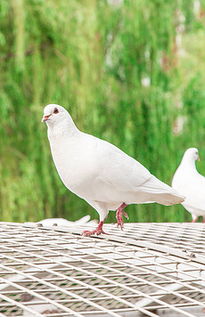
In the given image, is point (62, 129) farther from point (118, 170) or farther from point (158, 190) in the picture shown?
point (158, 190)

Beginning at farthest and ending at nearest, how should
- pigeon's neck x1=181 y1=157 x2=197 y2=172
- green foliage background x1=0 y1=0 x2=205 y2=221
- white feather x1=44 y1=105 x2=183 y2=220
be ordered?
green foliage background x1=0 y1=0 x2=205 y2=221 → pigeon's neck x1=181 y1=157 x2=197 y2=172 → white feather x1=44 y1=105 x2=183 y2=220

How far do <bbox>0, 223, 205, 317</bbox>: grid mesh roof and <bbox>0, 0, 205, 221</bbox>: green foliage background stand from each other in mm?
4865

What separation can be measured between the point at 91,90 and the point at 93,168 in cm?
600

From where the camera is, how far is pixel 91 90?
33.5 ft

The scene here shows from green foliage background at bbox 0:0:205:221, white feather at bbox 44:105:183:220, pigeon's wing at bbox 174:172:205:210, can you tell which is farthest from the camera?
green foliage background at bbox 0:0:205:221

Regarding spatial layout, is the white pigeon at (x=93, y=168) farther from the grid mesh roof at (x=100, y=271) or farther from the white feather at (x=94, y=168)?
the grid mesh roof at (x=100, y=271)

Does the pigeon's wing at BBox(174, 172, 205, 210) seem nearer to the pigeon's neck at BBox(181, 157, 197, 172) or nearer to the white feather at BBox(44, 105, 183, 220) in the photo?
the pigeon's neck at BBox(181, 157, 197, 172)

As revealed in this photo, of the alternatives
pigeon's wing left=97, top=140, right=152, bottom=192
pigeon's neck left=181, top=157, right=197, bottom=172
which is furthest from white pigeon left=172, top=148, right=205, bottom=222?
pigeon's wing left=97, top=140, right=152, bottom=192

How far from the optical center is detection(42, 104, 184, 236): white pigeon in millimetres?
4298

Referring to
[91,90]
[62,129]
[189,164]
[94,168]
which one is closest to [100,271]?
[94,168]

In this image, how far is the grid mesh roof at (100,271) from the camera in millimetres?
3754

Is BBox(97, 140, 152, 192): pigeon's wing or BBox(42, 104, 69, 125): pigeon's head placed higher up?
BBox(42, 104, 69, 125): pigeon's head

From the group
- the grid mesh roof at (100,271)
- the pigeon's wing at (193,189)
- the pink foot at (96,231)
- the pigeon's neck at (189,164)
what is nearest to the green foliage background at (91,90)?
the pigeon's neck at (189,164)

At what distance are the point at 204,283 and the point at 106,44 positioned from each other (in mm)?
7353
